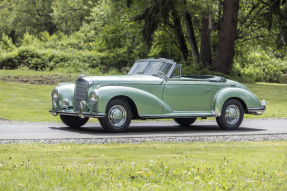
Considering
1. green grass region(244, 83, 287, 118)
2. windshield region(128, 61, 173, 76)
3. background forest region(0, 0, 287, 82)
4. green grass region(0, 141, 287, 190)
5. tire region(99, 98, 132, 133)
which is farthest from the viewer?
background forest region(0, 0, 287, 82)

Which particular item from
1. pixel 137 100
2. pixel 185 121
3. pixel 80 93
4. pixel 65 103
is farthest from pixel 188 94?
pixel 65 103

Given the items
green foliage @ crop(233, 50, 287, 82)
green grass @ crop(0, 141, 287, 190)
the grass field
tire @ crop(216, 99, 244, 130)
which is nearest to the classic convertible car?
tire @ crop(216, 99, 244, 130)

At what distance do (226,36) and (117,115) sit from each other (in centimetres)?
1650

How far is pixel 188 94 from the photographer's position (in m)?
10.8

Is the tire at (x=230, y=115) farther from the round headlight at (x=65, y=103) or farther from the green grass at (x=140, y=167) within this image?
the round headlight at (x=65, y=103)

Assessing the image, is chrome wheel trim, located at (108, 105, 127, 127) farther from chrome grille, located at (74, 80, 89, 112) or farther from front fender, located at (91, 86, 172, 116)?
chrome grille, located at (74, 80, 89, 112)

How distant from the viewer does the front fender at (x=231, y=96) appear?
35.9ft

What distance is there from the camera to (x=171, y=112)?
1048 centimetres

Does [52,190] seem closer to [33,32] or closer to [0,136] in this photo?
[0,136]

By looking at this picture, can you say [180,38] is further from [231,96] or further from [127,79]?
[127,79]

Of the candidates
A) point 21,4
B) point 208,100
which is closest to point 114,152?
point 208,100

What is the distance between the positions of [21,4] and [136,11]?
3215cm

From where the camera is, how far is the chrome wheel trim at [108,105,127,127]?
9684mm

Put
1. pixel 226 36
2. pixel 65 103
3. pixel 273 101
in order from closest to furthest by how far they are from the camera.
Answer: pixel 65 103, pixel 273 101, pixel 226 36
